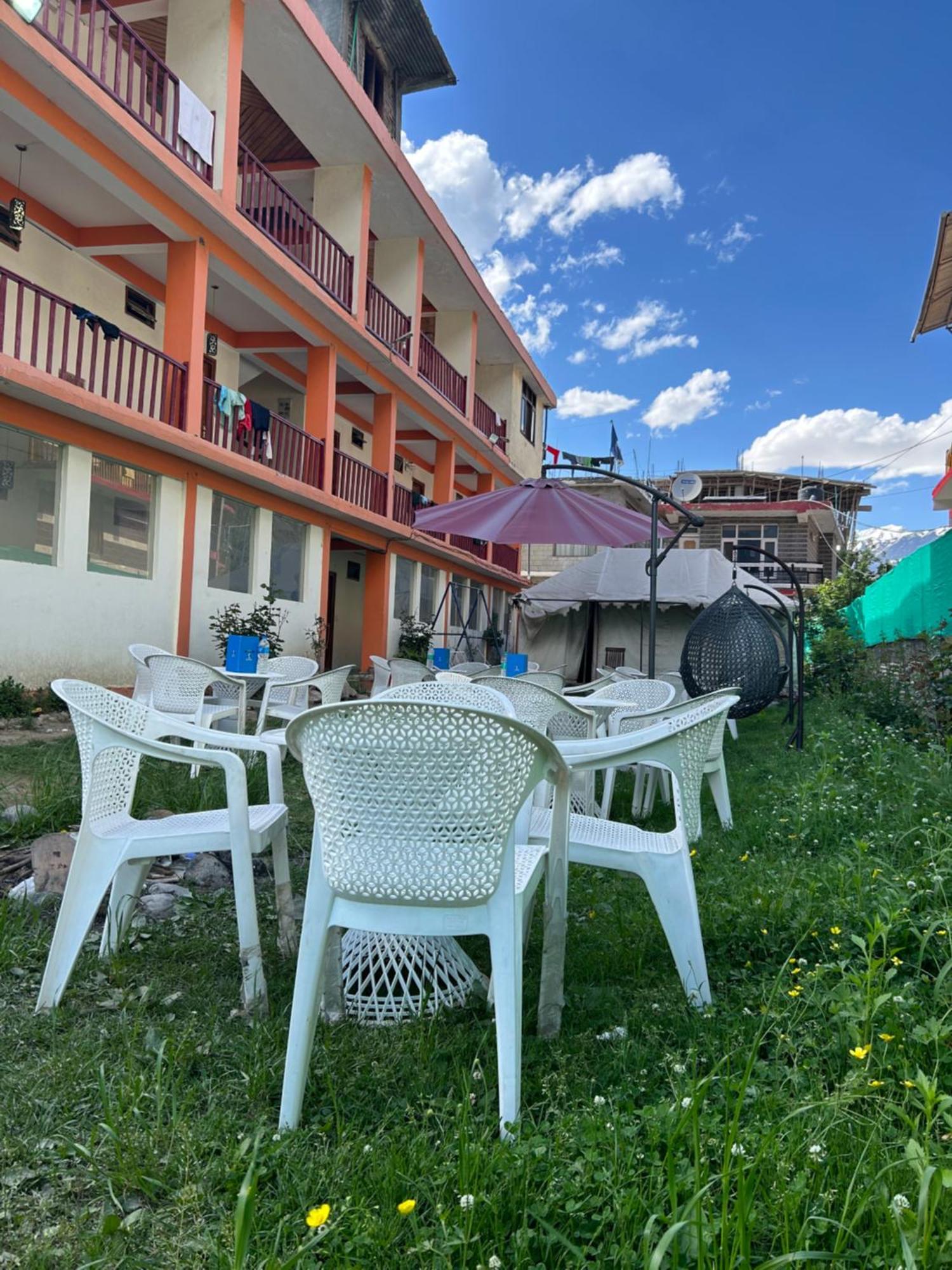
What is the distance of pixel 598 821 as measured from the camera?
8.43ft

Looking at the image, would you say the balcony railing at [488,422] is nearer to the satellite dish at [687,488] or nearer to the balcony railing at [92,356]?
the satellite dish at [687,488]

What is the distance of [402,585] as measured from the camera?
51.6 ft

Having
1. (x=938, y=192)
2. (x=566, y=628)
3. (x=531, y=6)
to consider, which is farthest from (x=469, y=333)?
(x=938, y=192)

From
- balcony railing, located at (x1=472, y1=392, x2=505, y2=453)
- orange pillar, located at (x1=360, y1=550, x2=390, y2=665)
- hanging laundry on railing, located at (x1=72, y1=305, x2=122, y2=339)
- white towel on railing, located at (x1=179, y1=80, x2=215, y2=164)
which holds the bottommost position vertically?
orange pillar, located at (x1=360, y1=550, x2=390, y2=665)

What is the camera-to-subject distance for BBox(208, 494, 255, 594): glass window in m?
10.4

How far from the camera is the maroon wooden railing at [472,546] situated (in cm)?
1788

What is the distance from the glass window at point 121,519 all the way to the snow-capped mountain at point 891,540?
9976mm

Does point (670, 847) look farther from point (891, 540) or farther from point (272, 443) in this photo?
point (891, 540)

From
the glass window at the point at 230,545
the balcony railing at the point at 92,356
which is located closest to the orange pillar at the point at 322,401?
the glass window at the point at 230,545

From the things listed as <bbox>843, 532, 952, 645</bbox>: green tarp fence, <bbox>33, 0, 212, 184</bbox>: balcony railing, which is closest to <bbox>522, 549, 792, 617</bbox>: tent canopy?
<bbox>843, 532, 952, 645</bbox>: green tarp fence

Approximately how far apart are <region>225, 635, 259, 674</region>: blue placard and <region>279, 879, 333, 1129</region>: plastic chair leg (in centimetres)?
490

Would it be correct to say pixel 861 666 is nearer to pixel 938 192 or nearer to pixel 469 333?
pixel 938 192

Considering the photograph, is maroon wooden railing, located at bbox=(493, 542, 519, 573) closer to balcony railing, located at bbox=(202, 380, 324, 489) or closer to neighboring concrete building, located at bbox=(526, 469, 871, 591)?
neighboring concrete building, located at bbox=(526, 469, 871, 591)

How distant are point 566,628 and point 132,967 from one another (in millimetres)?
12879
